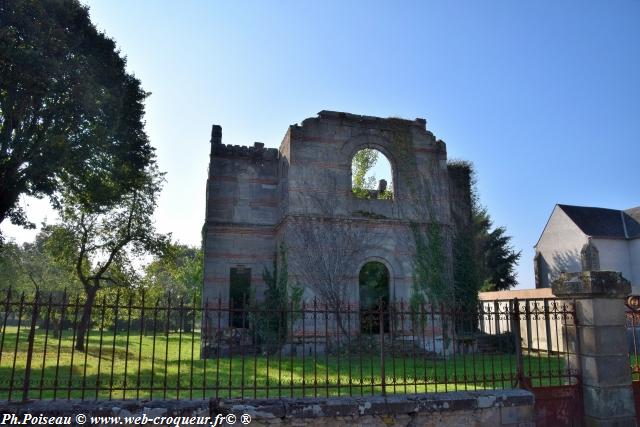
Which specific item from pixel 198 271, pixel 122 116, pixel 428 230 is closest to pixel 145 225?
pixel 122 116

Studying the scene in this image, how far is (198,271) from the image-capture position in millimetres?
35656

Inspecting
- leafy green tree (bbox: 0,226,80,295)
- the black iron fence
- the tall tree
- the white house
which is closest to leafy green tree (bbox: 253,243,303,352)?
the black iron fence

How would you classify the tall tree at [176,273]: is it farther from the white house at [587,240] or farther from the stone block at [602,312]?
the white house at [587,240]

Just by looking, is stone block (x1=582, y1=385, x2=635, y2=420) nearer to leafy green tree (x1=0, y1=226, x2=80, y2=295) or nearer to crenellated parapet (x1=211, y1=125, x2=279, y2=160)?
crenellated parapet (x1=211, y1=125, x2=279, y2=160)

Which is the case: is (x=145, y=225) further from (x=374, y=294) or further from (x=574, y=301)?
(x=574, y=301)

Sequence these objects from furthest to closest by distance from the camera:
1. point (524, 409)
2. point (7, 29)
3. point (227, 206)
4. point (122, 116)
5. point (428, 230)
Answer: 1. point (227, 206)
2. point (428, 230)
3. point (122, 116)
4. point (7, 29)
5. point (524, 409)

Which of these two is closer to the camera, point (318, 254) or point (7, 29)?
point (7, 29)

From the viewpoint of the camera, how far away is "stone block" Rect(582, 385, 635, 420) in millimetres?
6445

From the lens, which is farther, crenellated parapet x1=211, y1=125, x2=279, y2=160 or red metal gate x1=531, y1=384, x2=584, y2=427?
crenellated parapet x1=211, y1=125, x2=279, y2=160

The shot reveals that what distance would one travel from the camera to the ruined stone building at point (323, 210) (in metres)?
16.9

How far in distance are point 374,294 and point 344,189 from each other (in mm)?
5182

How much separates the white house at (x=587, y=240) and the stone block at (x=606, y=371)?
2400 centimetres

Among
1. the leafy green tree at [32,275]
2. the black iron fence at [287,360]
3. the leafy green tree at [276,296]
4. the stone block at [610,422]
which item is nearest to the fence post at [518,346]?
the black iron fence at [287,360]

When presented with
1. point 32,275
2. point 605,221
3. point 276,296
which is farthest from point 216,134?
point 605,221
